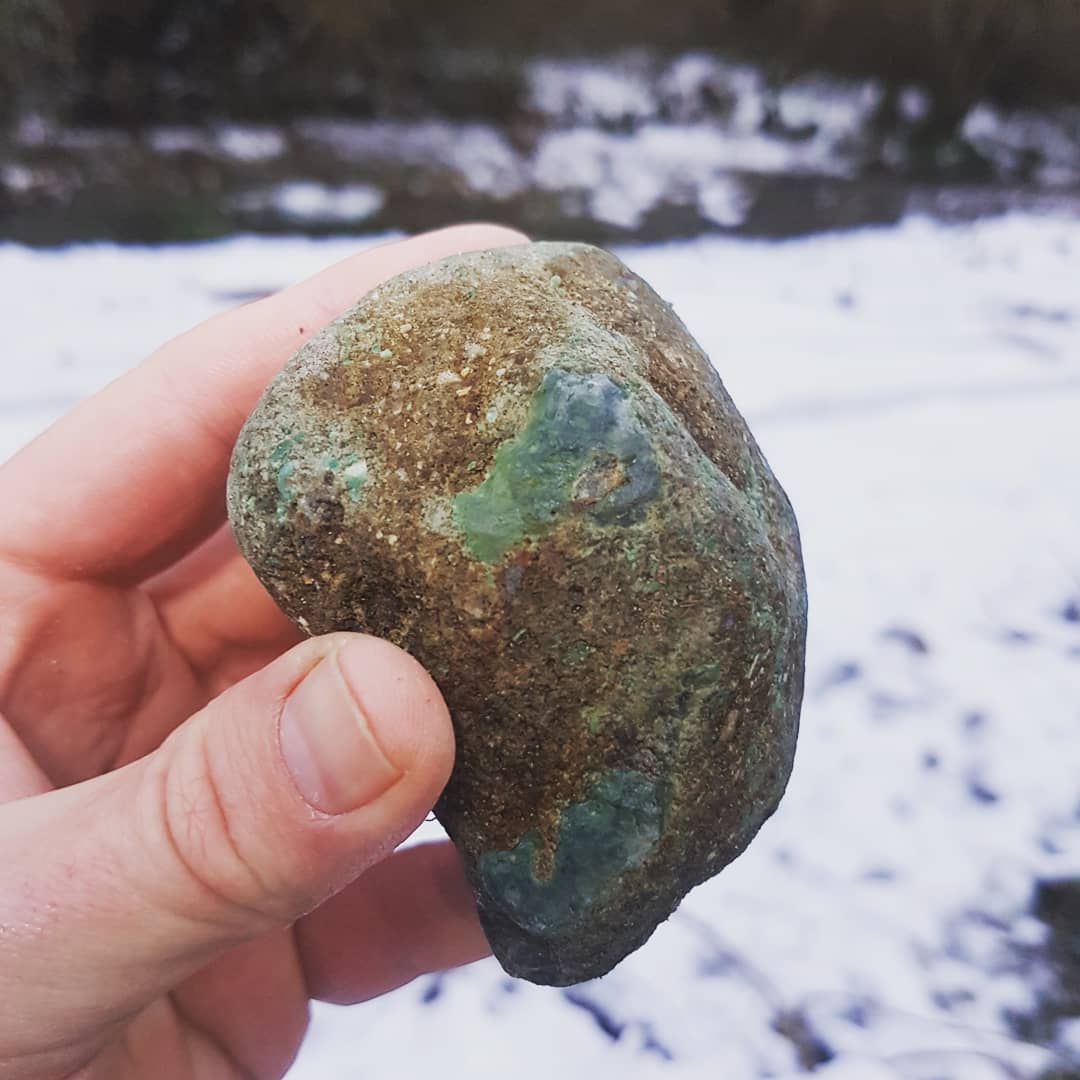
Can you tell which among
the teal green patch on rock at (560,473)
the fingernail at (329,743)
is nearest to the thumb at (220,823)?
the fingernail at (329,743)

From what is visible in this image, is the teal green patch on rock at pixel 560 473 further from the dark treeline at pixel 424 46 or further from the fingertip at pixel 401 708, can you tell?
the dark treeline at pixel 424 46

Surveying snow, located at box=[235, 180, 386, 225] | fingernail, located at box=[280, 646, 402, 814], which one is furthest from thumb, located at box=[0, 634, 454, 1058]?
snow, located at box=[235, 180, 386, 225]

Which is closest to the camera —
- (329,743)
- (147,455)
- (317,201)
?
(329,743)

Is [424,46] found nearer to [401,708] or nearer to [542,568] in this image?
[542,568]

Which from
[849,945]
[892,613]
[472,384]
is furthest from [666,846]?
[892,613]

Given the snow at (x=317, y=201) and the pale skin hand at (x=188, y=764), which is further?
the snow at (x=317, y=201)

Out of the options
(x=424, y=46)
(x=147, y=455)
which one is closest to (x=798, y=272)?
(x=424, y=46)
